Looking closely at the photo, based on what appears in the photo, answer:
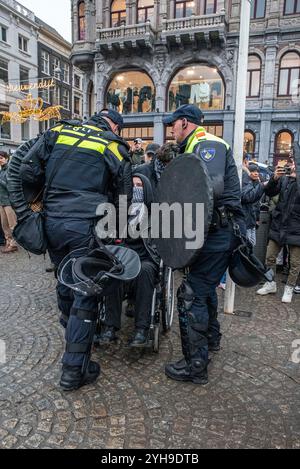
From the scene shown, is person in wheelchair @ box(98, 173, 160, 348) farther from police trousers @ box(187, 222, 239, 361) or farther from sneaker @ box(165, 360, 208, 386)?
police trousers @ box(187, 222, 239, 361)

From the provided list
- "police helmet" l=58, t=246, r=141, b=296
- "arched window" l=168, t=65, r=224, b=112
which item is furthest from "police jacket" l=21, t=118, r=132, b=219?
"arched window" l=168, t=65, r=224, b=112

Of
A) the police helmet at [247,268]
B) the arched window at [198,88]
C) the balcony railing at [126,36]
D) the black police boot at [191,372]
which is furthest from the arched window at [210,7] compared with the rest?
the black police boot at [191,372]

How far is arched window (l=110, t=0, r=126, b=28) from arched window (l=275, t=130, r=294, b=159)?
448 inches

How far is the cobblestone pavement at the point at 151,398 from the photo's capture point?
215cm

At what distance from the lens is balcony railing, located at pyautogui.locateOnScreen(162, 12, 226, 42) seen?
60.5 ft

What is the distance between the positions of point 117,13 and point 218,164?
22.7 metres

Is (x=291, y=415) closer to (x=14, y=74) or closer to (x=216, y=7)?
(x=216, y=7)

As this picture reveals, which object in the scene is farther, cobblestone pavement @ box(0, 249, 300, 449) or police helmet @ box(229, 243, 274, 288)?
police helmet @ box(229, 243, 274, 288)

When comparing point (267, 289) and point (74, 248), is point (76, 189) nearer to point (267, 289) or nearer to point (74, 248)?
point (74, 248)

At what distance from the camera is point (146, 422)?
2.28 meters

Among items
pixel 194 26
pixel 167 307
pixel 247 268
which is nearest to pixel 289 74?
pixel 194 26

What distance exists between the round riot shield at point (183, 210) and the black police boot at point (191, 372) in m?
0.81

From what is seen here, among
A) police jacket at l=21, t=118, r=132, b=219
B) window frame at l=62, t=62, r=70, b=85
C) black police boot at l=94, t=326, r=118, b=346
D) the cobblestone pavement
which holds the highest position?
window frame at l=62, t=62, r=70, b=85

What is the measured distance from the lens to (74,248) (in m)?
2.70
